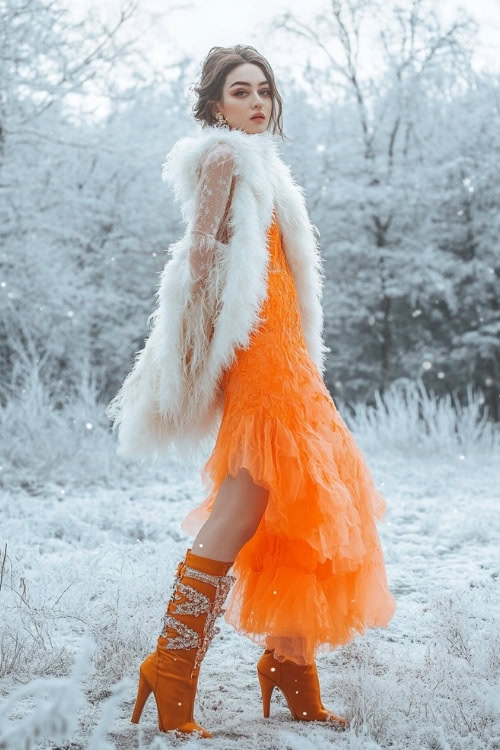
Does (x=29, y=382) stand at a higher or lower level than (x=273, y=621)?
higher

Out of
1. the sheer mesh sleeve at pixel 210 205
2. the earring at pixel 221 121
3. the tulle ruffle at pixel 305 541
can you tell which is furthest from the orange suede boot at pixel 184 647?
the earring at pixel 221 121

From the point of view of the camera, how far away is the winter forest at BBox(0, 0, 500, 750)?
2.23 meters

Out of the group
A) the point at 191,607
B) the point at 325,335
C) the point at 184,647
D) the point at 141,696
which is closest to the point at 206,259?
the point at 191,607

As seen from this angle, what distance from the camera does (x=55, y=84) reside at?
27.1 feet

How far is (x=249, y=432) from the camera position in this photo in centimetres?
196

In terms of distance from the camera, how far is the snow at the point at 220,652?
6.19 feet

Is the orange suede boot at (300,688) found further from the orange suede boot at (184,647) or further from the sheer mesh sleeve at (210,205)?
the sheer mesh sleeve at (210,205)

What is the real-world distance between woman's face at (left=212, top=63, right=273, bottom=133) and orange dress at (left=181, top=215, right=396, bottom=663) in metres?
0.35

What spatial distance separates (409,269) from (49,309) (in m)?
6.09

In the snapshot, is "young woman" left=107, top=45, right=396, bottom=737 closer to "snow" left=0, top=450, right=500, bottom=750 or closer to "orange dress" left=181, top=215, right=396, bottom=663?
"orange dress" left=181, top=215, right=396, bottom=663

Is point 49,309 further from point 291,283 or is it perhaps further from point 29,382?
point 291,283

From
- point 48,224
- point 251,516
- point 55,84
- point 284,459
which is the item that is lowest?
point 251,516

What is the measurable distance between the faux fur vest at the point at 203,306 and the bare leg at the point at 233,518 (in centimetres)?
29

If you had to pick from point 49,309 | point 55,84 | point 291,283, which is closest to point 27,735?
point 291,283
